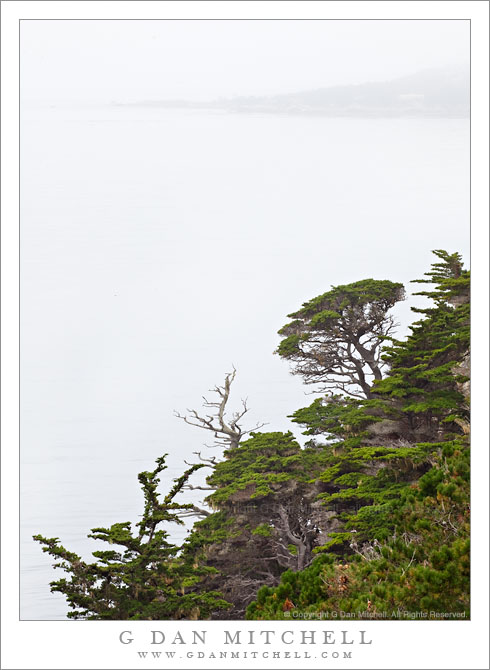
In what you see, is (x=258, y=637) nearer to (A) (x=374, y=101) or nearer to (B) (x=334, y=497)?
(B) (x=334, y=497)

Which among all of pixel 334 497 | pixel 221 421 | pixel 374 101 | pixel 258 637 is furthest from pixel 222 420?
pixel 374 101

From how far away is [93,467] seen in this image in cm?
936

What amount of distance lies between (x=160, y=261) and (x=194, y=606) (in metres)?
4.34

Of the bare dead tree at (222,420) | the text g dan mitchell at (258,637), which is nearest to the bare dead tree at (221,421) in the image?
the bare dead tree at (222,420)

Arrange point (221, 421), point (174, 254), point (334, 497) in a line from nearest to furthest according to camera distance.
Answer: point (334, 497) → point (221, 421) → point (174, 254)

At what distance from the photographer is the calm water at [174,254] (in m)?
9.28

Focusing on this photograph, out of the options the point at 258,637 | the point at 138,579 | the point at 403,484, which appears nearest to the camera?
the point at 258,637

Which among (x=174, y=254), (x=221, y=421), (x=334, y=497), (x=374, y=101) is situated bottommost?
(x=334, y=497)

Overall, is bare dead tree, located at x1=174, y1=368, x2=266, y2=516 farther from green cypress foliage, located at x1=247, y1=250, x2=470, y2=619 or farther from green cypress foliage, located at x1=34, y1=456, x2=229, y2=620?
green cypress foliage, located at x1=34, y1=456, x2=229, y2=620

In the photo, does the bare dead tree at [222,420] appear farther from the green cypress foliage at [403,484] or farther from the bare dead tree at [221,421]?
the green cypress foliage at [403,484]
